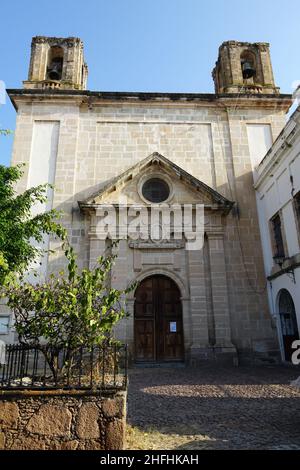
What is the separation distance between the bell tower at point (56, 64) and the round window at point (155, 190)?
4.97 metres

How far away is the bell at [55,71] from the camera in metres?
14.2

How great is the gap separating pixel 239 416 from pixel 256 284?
22.3 feet

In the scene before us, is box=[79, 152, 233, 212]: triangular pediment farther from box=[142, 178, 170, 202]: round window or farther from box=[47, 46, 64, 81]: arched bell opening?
box=[47, 46, 64, 81]: arched bell opening

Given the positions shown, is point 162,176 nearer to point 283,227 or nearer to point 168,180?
point 168,180

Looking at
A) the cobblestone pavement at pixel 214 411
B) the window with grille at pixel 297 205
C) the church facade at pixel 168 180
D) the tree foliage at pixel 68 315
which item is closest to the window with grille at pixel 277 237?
the church facade at pixel 168 180

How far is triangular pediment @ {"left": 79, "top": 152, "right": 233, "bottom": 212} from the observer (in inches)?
457

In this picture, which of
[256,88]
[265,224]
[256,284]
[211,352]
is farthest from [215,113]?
[211,352]

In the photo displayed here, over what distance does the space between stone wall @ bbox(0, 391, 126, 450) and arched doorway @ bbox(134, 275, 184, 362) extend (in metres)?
7.17

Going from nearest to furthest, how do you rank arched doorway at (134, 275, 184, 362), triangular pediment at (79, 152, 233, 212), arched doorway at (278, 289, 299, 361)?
arched doorway at (278, 289, 299, 361) → arched doorway at (134, 275, 184, 362) → triangular pediment at (79, 152, 233, 212)

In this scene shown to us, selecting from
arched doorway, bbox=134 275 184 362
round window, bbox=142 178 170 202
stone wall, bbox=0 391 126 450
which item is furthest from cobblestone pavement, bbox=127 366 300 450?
round window, bbox=142 178 170 202

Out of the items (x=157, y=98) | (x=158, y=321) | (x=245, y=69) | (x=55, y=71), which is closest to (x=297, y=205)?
(x=158, y=321)

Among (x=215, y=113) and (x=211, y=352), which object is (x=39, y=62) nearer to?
(x=215, y=113)

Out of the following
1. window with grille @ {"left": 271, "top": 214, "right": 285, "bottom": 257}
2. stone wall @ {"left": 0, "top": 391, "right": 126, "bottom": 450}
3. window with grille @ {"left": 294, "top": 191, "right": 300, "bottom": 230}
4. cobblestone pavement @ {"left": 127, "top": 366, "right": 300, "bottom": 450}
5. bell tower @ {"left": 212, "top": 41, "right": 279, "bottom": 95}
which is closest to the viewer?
stone wall @ {"left": 0, "top": 391, "right": 126, "bottom": 450}

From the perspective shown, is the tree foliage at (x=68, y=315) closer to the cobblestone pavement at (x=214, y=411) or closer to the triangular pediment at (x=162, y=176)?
the cobblestone pavement at (x=214, y=411)
